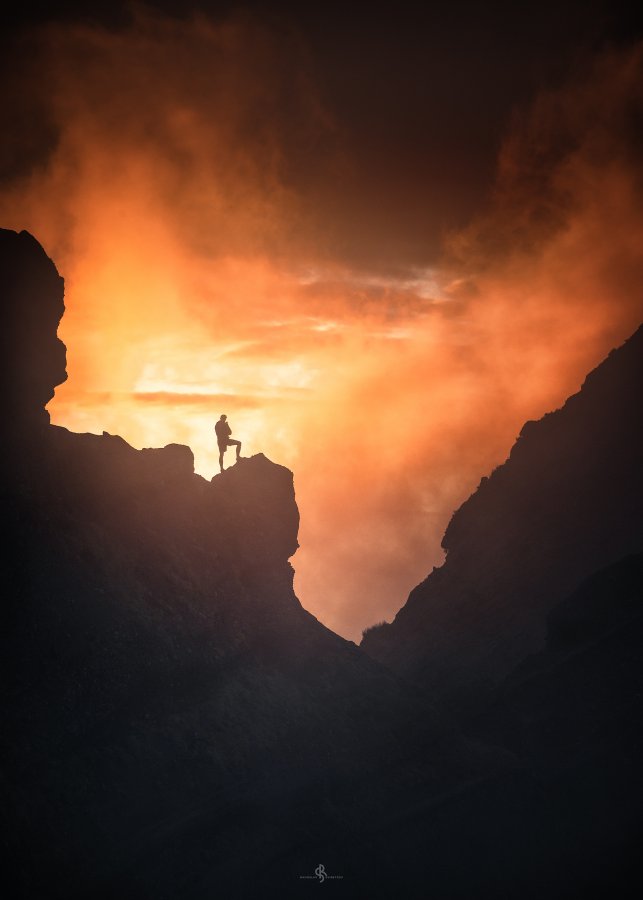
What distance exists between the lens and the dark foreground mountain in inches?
1666

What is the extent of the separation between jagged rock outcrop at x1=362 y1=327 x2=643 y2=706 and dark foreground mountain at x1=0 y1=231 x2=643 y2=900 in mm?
11646

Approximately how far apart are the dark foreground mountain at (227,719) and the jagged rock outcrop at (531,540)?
38.2ft

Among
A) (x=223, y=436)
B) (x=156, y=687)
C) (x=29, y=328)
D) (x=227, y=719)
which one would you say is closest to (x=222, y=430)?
(x=223, y=436)

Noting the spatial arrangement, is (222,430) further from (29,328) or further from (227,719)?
(227,719)

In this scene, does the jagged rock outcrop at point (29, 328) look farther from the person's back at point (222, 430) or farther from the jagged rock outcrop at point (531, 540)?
the jagged rock outcrop at point (531, 540)

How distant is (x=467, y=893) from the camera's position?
4769 centimetres

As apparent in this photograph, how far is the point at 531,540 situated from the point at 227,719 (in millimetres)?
44657

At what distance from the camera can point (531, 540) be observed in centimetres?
8538

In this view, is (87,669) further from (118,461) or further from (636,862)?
(636,862)

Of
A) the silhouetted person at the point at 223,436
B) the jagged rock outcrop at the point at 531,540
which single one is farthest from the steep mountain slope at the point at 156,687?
the jagged rock outcrop at the point at 531,540

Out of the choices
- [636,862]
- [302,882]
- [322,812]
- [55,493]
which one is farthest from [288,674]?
[636,862]

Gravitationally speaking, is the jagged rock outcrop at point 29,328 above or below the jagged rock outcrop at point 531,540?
above

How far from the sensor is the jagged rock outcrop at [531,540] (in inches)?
3127

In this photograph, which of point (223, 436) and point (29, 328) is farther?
point (223, 436)
